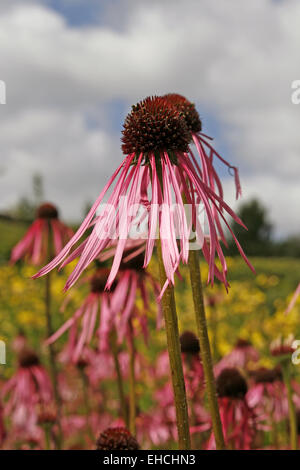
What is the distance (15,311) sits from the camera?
539 centimetres

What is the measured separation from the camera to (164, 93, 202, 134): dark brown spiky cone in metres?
1.02

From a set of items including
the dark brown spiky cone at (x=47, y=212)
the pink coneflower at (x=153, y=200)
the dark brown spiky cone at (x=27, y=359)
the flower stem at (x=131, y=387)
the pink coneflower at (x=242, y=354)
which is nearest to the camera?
the pink coneflower at (x=153, y=200)

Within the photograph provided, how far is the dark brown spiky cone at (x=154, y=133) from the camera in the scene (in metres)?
0.78

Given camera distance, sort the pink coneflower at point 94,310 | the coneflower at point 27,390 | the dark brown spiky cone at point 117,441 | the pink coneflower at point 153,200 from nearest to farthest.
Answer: the pink coneflower at point 153,200
the dark brown spiky cone at point 117,441
the pink coneflower at point 94,310
the coneflower at point 27,390

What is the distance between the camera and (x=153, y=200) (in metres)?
0.68

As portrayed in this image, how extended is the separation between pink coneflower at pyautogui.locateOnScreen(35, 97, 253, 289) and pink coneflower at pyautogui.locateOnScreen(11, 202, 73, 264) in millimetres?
1693

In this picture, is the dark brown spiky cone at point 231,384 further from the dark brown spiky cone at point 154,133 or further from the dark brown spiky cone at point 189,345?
the dark brown spiky cone at point 154,133

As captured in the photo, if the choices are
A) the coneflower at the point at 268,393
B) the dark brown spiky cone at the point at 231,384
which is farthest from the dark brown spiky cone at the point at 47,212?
the dark brown spiky cone at the point at 231,384

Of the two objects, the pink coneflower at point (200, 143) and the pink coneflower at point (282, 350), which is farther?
the pink coneflower at point (282, 350)

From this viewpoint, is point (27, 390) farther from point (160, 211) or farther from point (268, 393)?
point (160, 211)

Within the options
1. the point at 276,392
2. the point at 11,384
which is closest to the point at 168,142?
the point at 276,392

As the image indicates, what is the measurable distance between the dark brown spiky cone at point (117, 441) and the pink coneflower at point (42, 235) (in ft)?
4.89
